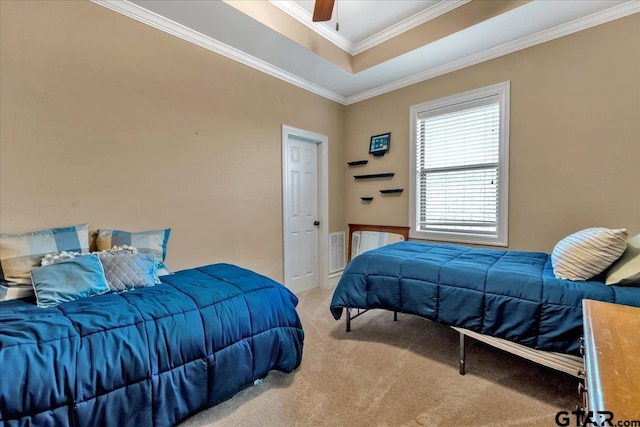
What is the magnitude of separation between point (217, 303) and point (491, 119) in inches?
127

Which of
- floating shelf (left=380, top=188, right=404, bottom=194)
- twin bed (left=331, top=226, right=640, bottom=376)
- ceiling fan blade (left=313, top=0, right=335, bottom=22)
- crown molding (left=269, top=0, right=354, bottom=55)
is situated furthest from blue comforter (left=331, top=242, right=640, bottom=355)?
crown molding (left=269, top=0, right=354, bottom=55)

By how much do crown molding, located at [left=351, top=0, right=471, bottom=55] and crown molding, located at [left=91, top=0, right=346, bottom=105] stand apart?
2.62ft

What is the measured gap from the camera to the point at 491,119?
309cm

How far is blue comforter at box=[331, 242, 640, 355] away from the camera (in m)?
1.61

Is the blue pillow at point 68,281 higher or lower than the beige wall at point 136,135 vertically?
lower

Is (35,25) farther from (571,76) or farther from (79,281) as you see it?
(571,76)


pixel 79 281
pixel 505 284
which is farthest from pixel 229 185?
pixel 505 284

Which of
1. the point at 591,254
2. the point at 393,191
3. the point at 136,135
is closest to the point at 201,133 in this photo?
the point at 136,135

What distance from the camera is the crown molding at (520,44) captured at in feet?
7.70

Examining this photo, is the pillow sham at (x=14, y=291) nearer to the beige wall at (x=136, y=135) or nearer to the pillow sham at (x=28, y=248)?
the pillow sham at (x=28, y=248)

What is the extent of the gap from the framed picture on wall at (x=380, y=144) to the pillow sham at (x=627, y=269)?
2.60 m

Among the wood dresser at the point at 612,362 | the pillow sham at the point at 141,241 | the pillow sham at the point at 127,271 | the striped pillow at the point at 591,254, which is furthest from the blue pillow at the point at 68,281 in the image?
the striped pillow at the point at 591,254

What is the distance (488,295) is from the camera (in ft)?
6.14

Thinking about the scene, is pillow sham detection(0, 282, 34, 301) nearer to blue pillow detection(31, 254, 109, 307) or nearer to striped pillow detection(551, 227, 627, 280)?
blue pillow detection(31, 254, 109, 307)
